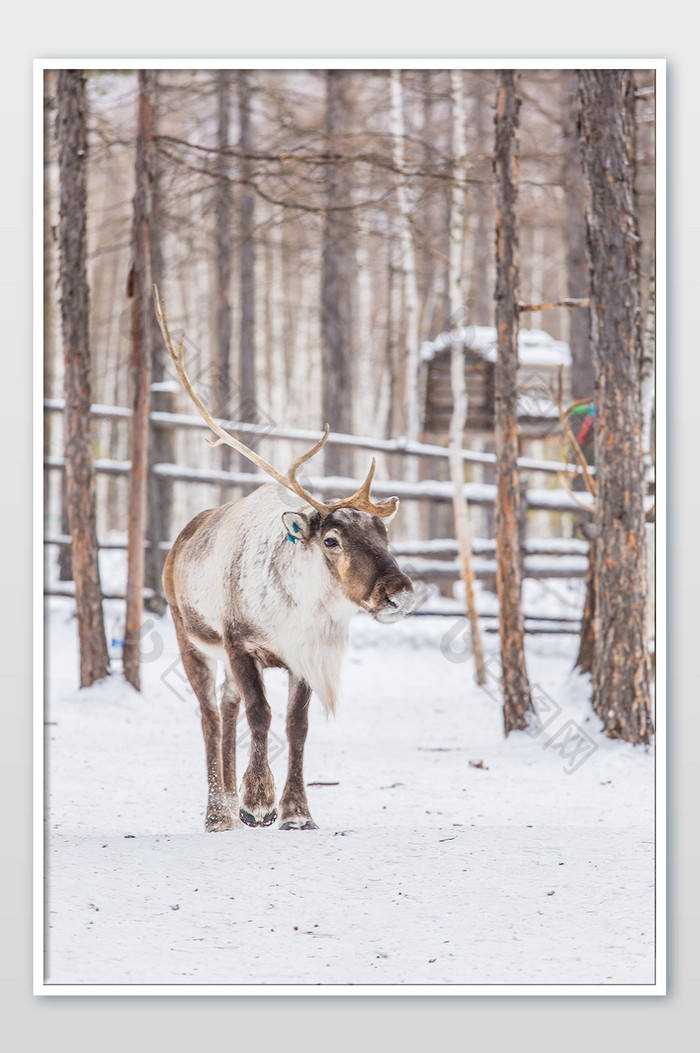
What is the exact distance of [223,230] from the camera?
5793 millimetres

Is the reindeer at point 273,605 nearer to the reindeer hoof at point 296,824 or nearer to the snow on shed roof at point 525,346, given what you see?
the reindeer hoof at point 296,824

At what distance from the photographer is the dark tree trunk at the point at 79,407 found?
4.34 metres

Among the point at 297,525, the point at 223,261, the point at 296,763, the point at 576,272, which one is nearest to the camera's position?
the point at 297,525

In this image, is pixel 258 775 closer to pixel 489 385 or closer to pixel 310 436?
pixel 310 436

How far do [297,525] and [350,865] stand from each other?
0.90 meters

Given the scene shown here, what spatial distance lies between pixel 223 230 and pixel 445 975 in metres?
4.29

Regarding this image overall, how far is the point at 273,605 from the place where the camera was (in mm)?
2992

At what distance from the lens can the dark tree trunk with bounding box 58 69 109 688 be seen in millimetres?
4344

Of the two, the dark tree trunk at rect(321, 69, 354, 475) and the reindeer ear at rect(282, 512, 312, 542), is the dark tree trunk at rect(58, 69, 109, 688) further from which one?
the reindeer ear at rect(282, 512, 312, 542)

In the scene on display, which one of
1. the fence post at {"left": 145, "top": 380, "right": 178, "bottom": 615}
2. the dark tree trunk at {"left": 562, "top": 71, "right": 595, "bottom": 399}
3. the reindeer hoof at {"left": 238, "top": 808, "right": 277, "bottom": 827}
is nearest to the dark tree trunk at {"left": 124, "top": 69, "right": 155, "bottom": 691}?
the fence post at {"left": 145, "top": 380, "right": 178, "bottom": 615}

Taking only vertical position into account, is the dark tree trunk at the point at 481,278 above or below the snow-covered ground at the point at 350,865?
above

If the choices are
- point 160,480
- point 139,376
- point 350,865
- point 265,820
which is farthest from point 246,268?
point 350,865

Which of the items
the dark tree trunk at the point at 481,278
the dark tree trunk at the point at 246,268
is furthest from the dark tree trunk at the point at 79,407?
the dark tree trunk at the point at 481,278
